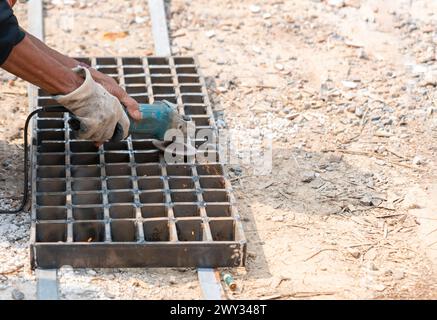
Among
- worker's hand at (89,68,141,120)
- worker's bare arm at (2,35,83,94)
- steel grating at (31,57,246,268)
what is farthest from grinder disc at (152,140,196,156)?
worker's bare arm at (2,35,83,94)

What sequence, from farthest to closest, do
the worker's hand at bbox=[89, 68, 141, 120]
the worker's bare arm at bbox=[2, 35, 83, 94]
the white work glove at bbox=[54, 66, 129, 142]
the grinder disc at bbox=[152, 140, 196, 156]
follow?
the grinder disc at bbox=[152, 140, 196, 156] < the worker's hand at bbox=[89, 68, 141, 120] < the white work glove at bbox=[54, 66, 129, 142] < the worker's bare arm at bbox=[2, 35, 83, 94]

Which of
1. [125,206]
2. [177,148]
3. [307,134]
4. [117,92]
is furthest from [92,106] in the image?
[307,134]

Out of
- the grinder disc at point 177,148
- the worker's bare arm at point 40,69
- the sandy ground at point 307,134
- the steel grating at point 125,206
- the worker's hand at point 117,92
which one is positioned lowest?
the sandy ground at point 307,134

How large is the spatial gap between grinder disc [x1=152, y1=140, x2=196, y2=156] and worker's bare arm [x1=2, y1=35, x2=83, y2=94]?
73 centimetres

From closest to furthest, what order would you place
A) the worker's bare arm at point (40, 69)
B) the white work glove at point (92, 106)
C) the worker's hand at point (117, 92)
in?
the worker's bare arm at point (40, 69), the white work glove at point (92, 106), the worker's hand at point (117, 92)

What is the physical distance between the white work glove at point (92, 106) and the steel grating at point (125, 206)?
0.37 metres

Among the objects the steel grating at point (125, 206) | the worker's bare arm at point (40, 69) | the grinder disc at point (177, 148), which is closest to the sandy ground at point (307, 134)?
the steel grating at point (125, 206)

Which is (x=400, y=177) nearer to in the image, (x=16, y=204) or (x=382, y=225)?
(x=382, y=225)

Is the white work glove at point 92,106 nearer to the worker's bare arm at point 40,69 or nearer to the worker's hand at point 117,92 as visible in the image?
the worker's bare arm at point 40,69

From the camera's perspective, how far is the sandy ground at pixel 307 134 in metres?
4.46

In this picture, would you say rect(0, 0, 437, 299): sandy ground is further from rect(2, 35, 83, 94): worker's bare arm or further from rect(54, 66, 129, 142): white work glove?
rect(2, 35, 83, 94): worker's bare arm

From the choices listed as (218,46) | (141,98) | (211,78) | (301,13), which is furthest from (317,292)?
(301,13)

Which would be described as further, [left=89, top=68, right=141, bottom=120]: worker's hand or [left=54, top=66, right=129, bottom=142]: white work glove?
[left=89, top=68, right=141, bottom=120]: worker's hand

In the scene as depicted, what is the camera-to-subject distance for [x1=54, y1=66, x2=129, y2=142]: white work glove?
15.1 ft
